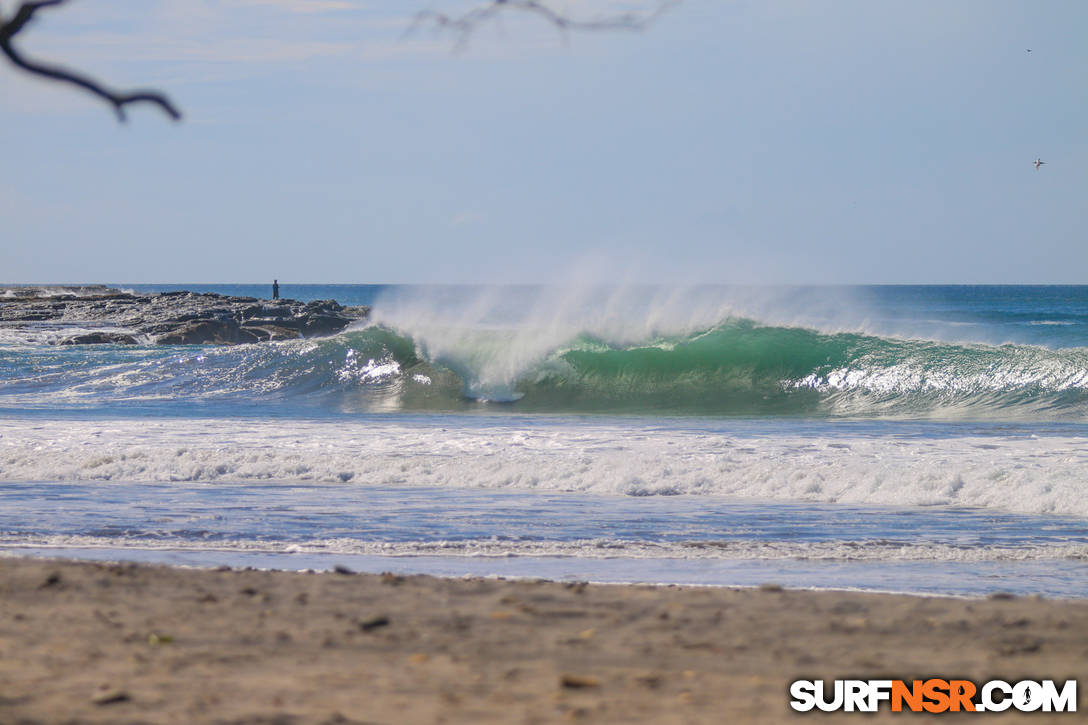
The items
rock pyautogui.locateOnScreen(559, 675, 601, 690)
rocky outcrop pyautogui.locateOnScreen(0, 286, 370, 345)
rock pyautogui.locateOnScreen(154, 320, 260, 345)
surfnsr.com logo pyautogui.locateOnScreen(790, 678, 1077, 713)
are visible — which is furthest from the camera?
rocky outcrop pyautogui.locateOnScreen(0, 286, 370, 345)

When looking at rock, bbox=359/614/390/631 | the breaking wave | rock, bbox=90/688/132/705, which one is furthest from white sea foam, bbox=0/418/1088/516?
rock, bbox=90/688/132/705

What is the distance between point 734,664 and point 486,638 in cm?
102

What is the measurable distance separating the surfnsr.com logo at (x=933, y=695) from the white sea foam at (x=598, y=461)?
5597mm

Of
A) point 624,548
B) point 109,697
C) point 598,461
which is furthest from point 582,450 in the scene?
point 109,697

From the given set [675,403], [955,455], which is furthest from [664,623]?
[675,403]

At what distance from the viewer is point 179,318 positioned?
43.1m

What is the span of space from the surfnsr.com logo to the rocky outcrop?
35.3 metres

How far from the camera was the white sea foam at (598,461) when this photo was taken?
954 centimetres

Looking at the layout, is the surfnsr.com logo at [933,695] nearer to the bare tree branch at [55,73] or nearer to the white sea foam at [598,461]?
the bare tree branch at [55,73]

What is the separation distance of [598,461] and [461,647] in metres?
6.71

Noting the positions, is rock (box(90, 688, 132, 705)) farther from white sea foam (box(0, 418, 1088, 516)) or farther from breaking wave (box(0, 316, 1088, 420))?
breaking wave (box(0, 316, 1088, 420))

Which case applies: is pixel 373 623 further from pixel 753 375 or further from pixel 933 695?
pixel 753 375

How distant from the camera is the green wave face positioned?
18.6 meters

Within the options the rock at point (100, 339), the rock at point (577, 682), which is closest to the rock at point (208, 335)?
the rock at point (100, 339)
